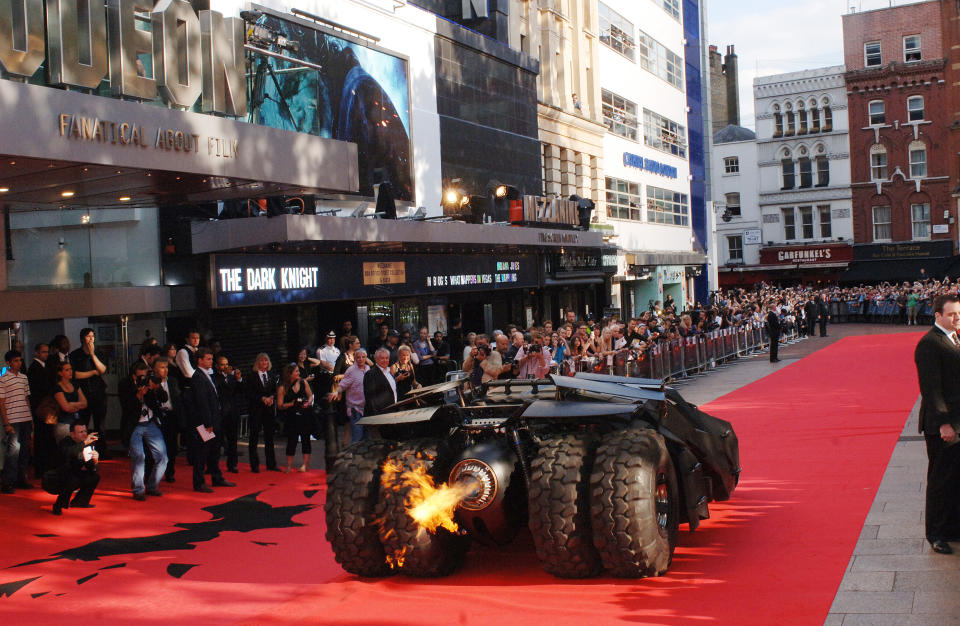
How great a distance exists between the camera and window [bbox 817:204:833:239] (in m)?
57.8

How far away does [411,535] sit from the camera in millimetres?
6988

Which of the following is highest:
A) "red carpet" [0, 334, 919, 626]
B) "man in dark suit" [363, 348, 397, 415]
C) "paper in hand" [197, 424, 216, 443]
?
"man in dark suit" [363, 348, 397, 415]

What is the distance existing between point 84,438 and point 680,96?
39.8 meters

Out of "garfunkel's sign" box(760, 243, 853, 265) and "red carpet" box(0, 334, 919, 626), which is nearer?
"red carpet" box(0, 334, 919, 626)

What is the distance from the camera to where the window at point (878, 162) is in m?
56.4

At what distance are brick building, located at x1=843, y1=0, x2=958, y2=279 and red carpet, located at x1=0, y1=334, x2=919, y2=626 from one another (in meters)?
47.4

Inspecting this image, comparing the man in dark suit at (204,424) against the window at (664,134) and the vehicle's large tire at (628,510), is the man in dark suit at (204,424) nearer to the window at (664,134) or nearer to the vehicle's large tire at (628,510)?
the vehicle's large tire at (628,510)

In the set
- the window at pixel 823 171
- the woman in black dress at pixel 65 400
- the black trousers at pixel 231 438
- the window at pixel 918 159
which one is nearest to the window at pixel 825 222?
the window at pixel 823 171

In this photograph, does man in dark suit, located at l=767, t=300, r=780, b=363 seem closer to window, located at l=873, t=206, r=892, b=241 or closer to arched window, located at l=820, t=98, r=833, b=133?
window, located at l=873, t=206, r=892, b=241

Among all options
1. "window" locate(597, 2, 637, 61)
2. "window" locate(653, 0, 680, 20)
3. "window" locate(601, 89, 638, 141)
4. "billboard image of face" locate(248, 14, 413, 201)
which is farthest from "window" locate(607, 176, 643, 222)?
"billboard image of face" locate(248, 14, 413, 201)

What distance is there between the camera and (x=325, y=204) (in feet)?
65.8

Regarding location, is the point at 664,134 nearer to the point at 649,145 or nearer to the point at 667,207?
the point at 649,145

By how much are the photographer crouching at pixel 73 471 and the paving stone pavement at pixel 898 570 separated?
7.95 meters

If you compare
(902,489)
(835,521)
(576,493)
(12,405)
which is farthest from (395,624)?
(12,405)
